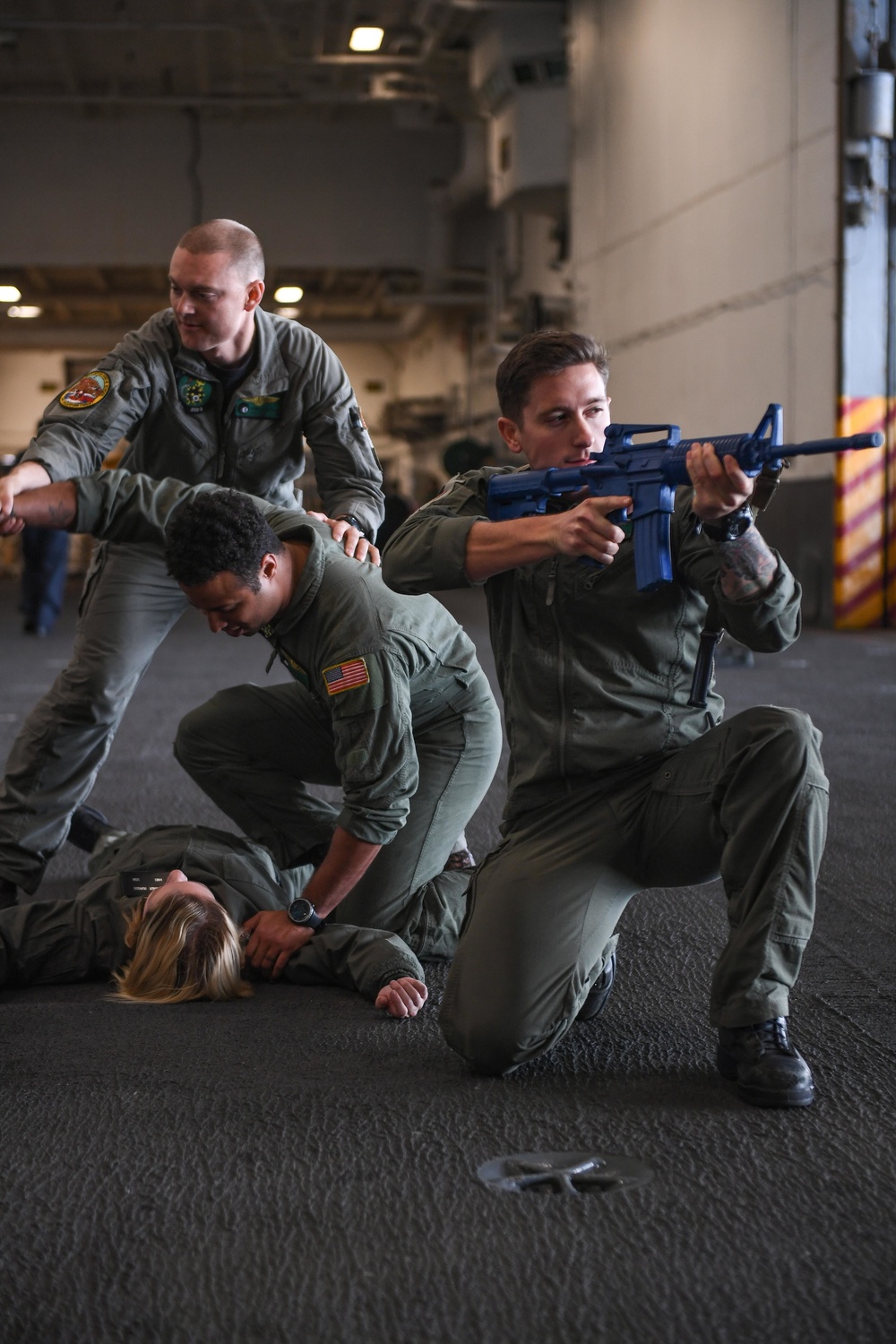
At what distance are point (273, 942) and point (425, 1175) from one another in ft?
3.24

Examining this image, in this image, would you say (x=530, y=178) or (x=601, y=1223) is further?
(x=530, y=178)

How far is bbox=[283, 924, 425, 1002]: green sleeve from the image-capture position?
272 cm

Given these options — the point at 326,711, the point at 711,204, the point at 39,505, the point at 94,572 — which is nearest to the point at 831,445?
the point at 326,711

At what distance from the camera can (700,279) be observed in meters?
12.3

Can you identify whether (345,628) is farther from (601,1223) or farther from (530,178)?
(530,178)

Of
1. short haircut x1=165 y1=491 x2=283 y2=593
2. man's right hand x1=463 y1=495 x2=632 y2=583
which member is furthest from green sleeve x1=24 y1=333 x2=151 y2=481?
man's right hand x1=463 y1=495 x2=632 y2=583

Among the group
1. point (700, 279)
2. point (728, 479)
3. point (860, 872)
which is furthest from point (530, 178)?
point (728, 479)

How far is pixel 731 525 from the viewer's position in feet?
6.85

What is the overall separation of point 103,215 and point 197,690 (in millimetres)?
13581

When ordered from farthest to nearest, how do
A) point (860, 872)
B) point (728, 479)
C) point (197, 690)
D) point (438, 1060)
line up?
point (197, 690), point (860, 872), point (438, 1060), point (728, 479)

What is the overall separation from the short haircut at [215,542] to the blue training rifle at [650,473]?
1.84 feet

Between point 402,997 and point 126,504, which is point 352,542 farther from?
point 402,997

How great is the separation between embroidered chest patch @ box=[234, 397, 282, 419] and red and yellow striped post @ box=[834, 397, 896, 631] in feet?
23.8

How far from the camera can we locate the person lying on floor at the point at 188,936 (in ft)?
8.94
